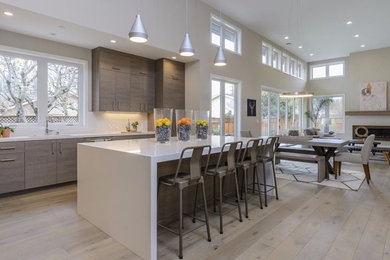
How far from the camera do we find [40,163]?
13.7ft

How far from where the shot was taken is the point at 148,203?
2.18 m

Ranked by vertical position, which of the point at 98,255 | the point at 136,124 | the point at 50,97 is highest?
the point at 50,97

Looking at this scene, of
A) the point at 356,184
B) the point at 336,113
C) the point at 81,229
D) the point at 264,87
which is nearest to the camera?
the point at 81,229

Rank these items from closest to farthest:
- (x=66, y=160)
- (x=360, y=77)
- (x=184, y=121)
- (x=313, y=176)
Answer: (x=184, y=121) → (x=66, y=160) → (x=313, y=176) → (x=360, y=77)

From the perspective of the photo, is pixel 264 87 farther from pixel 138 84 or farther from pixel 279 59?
pixel 138 84

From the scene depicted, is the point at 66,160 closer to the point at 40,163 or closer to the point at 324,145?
the point at 40,163

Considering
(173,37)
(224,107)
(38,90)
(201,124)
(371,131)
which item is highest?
(173,37)

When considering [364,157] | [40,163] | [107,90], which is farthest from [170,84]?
[364,157]

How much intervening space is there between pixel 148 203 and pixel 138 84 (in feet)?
13.6

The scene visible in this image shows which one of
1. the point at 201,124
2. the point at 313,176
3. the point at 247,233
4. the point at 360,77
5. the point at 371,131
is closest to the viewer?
the point at 247,233

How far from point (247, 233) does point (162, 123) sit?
1.64m

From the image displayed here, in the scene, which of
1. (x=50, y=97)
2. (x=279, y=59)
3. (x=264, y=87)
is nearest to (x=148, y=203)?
(x=50, y=97)

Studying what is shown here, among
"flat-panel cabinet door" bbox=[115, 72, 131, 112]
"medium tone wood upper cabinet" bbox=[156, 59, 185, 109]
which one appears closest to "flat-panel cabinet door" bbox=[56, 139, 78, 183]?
"flat-panel cabinet door" bbox=[115, 72, 131, 112]

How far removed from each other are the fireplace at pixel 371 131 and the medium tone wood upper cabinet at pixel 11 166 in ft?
36.5
